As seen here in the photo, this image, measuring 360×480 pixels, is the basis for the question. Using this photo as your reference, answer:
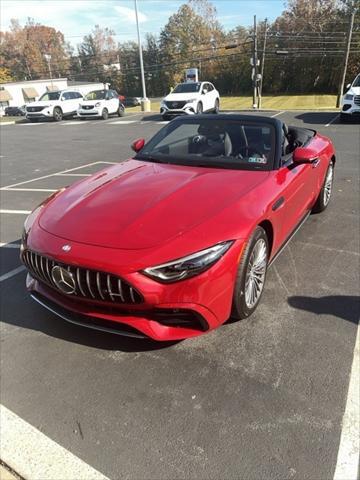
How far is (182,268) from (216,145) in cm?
195

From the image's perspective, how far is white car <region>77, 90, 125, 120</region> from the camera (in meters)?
23.6

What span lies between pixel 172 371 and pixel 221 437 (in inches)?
23.5

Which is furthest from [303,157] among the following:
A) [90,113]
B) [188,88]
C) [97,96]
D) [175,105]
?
[97,96]

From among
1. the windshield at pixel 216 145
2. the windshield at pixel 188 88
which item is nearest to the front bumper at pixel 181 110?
the windshield at pixel 188 88

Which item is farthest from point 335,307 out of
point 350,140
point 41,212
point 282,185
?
point 350,140

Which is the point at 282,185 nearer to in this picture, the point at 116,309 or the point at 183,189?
the point at 183,189

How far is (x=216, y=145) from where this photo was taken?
3.99 m

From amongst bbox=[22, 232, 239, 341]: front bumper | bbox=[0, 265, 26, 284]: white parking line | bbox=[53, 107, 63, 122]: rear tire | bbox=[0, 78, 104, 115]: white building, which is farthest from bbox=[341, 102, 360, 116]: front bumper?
bbox=[0, 78, 104, 115]: white building

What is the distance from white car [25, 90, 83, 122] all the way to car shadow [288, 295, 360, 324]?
79.5 feet

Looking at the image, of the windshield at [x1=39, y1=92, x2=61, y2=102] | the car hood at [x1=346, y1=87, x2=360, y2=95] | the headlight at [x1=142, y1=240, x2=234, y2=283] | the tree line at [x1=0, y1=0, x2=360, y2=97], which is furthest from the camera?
the tree line at [x1=0, y1=0, x2=360, y2=97]

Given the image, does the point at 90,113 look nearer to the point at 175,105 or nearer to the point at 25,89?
the point at 175,105

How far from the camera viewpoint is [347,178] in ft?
24.2

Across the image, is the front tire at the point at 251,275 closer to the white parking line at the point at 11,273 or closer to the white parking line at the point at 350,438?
the white parking line at the point at 350,438

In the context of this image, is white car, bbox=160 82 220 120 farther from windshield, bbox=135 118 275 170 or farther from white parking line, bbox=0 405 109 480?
white parking line, bbox=0 405 109 480
